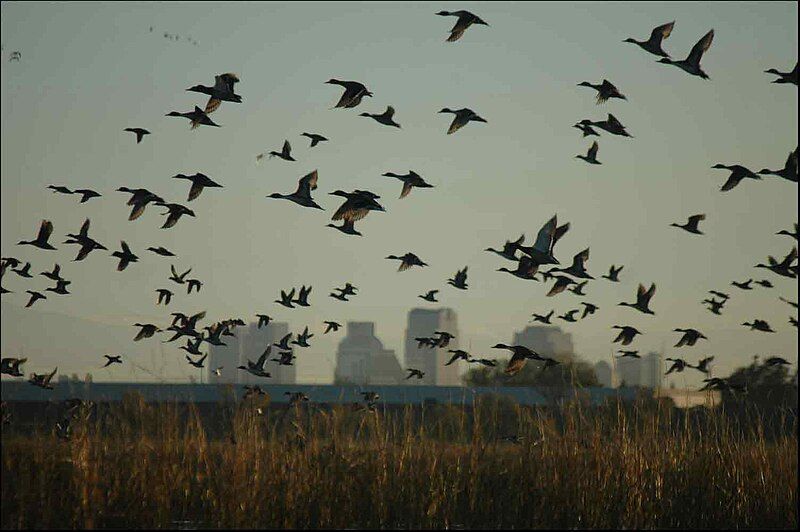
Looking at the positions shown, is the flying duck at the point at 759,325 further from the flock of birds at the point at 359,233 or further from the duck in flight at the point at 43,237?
the duck in flight at the point at 43,237

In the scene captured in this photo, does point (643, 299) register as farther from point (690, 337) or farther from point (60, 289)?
point (60, 289)

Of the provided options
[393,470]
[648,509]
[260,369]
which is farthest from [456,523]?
[260,369]

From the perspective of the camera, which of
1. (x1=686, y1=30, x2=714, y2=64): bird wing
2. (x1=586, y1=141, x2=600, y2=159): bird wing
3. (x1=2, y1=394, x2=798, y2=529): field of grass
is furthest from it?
(x1=586, y1=141, x2=600, y2=159): bird wing

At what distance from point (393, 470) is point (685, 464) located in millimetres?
5185

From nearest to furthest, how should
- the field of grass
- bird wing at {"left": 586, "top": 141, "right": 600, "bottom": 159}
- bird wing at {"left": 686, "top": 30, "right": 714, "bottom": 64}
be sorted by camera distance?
1. the field of grass
2. bird wing at {"left": 686, "top": 30, "right": 714, "bottom": 64}
3. bird wing at {"left": 586, "top": 141, "right": 600, "bottom": 159}

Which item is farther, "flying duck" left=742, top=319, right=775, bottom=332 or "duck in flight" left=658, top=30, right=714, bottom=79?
"flying duck" left=742, top=319, right=775, bottom=332

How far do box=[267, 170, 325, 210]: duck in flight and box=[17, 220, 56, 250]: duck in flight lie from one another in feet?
13.7

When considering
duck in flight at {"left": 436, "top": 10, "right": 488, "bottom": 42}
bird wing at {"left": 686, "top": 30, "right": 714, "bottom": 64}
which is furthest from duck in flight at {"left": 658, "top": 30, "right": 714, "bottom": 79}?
duck in flight at {"left": 436, "top": 10, "right": 488, "bottom": 42}

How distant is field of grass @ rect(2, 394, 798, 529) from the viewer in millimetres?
16469

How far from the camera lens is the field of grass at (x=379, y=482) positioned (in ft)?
54.0

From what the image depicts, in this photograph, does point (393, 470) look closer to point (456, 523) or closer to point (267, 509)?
point (456, 523)

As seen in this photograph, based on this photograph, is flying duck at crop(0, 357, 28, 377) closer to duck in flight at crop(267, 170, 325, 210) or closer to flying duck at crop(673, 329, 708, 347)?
duck in flight at crop(267, 170, 325, 210)

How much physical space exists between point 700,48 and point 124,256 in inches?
419

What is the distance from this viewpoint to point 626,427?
63.2 ft
